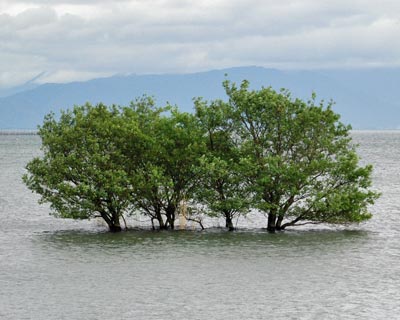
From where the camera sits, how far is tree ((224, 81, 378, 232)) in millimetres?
46781

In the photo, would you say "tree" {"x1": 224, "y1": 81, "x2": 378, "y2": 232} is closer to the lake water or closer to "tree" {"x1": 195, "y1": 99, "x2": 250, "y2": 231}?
"tree" {"x1": 195, "y1": 99, "x2": 250, "y2": 231}

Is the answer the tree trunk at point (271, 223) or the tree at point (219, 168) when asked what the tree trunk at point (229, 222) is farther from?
the tree trunk at point (271, 223)

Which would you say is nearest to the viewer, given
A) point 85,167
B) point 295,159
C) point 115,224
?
point 85,167

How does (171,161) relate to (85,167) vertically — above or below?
above

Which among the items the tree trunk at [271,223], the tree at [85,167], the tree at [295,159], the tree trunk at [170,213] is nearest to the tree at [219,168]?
the tree at [295,159]

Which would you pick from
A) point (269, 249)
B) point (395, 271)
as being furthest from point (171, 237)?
point (395, 271)

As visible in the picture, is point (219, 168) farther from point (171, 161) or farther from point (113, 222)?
point (113, 222)

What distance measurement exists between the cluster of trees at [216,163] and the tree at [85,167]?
6cm

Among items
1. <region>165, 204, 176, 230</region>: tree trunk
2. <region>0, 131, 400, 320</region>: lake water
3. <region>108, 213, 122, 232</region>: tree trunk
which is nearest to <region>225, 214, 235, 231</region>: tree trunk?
<region>0, 131, 400, 320</region>: lake water

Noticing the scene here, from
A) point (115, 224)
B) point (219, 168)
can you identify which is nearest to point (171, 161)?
point (219, 168)

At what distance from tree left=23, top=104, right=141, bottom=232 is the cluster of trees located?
0.06 m

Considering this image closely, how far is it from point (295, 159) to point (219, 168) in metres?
4.97

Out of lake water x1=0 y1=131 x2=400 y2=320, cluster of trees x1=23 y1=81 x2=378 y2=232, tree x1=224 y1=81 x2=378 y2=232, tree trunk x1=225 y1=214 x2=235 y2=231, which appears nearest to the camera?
lake water x1=0 y1=131 x2=400 y2=320

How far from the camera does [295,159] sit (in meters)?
48.6
